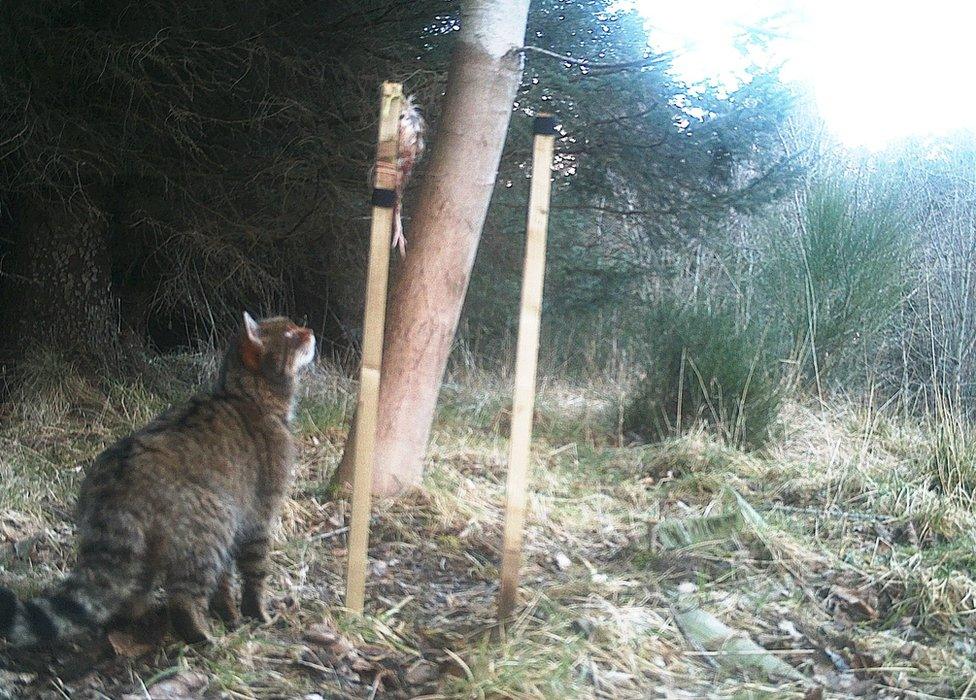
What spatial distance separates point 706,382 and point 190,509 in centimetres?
462

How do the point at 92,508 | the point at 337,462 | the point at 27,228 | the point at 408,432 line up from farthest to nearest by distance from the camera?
the point at 27,228 → the point at 337,462 → the point at 408,432 → the point at 92,508

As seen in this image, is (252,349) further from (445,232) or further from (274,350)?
(445,232)

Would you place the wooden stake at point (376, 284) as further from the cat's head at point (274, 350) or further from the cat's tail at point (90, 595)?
the cat's tail at point (90, 595)

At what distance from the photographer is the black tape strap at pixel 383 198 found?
335 centimetres

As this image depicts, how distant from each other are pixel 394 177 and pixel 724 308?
15.5ft

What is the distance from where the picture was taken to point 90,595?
2975 millimetres

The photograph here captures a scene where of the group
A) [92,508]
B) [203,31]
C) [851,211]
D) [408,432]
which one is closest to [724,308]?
[851,211]

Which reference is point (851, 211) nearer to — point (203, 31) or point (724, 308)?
point (724, 308)

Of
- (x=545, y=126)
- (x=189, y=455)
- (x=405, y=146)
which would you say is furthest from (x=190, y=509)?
(x=545, y=126)

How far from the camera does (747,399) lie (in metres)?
6.81

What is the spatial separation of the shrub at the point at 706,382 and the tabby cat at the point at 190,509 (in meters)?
Answer: 3.66

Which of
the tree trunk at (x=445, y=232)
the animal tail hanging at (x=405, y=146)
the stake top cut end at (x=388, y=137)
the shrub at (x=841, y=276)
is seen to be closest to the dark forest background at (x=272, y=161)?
the shrub at (x=841, y=276)

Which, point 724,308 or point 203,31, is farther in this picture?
point 724,308

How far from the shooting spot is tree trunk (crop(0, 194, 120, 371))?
6.64 m
